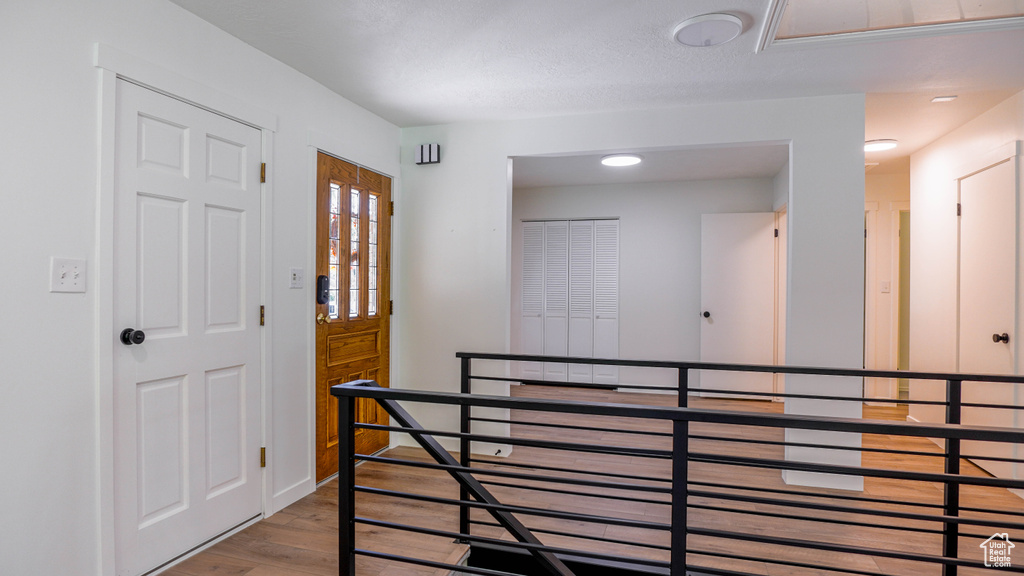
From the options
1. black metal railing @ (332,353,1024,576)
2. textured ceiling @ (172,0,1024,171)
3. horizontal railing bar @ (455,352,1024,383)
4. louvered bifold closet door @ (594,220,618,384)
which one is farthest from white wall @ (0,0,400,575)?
louvered bifold closet door @ (594,220,618,384)

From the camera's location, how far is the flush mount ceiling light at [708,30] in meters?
2.28

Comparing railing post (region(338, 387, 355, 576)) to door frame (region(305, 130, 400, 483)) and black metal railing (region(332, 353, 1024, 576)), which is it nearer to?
black metal railing (region(332, 353, 1024, 576))

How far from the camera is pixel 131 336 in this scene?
2.05 meters

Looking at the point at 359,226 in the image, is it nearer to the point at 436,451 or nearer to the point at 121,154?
the point at 121,154

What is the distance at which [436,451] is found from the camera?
170 centimetres

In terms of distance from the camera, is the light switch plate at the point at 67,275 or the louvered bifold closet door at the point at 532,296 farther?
the louvered bifold closet door at the point at 532,296

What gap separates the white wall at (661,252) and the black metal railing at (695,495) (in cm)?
123

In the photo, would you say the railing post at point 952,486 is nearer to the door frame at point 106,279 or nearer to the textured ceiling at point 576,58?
the textured ceiling at point 576,58

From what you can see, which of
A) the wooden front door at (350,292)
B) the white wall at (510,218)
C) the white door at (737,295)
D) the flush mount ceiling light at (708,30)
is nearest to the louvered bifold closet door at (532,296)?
the white door at (737,295)

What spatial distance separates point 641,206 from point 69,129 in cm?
496

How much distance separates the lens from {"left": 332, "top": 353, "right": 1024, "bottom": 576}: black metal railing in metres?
1.35

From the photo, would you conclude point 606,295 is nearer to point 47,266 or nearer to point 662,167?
point 662,167

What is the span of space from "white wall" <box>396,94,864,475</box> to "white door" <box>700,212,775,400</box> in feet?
7.06

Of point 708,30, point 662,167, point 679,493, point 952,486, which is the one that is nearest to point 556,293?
point 662,167
